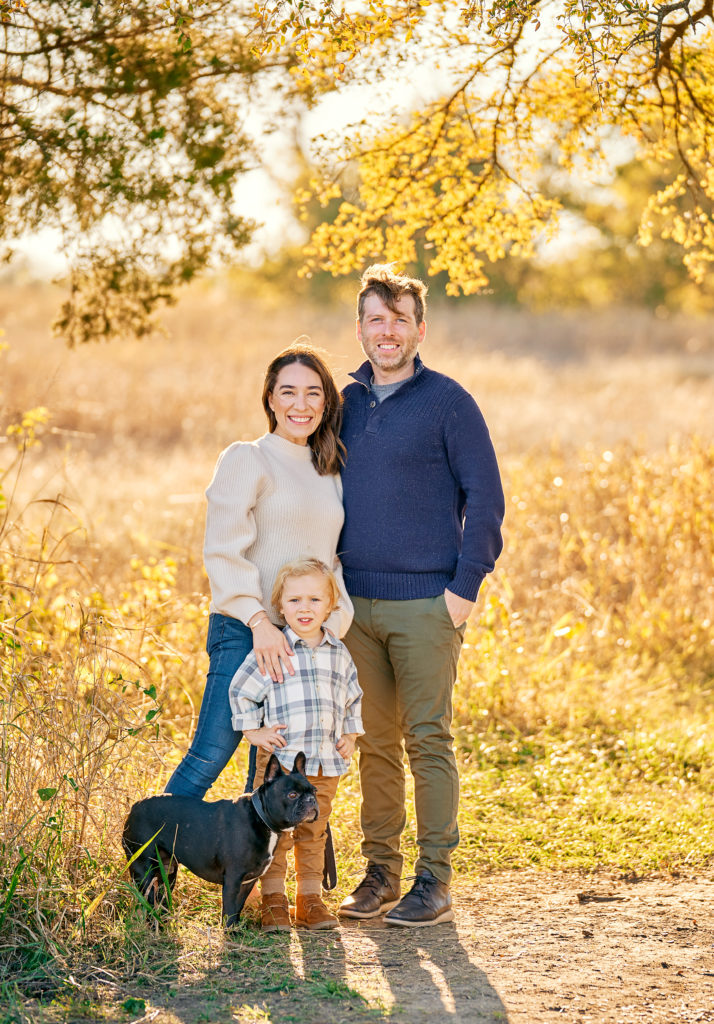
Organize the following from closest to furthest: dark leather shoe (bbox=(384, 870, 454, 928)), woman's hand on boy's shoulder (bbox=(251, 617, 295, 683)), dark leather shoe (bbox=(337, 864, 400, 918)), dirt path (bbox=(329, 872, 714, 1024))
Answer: dirt path (bbox=(329, 872, 714, 1024))
woman's hand on boy's shoulder (bbox=(251, 617, 295, 683))
dark leather shoe (bbox=(384, 870, 454, 928))
dark leather shoe (bbox=(337, 864, 400, 918))

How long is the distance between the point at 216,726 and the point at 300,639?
0.44m

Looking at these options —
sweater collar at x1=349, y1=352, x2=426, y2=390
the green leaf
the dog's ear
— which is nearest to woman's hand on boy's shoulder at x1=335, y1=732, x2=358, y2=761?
the dog's ear

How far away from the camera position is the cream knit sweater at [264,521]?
408 centimetres

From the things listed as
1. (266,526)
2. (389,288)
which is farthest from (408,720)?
(389,288)

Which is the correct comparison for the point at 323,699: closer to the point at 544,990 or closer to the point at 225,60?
the point at 544,990

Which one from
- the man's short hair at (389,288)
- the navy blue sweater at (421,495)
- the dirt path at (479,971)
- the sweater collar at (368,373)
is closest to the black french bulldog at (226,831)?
the dirt path at (479,971)

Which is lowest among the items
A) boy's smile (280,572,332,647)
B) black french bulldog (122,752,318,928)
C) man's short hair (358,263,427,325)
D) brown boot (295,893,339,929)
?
brown boot (295,893,339,929)

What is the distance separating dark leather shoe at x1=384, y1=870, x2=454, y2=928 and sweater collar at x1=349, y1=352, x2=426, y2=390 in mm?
1929

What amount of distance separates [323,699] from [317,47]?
3.29 m

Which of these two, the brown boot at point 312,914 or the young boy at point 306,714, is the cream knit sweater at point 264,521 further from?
the brown boot at point 312,914

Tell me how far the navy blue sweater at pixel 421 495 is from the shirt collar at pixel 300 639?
0.98ft

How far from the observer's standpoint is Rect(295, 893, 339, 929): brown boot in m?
4.16

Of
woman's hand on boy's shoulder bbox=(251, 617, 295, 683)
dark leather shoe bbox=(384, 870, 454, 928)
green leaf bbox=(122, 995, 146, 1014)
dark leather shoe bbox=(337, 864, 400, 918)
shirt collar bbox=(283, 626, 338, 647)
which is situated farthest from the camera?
dark leather shoe bbox=(337, 864, 400, 918)

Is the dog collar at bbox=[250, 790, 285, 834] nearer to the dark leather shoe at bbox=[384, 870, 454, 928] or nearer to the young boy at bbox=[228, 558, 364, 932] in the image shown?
the young boy at bbox=[228, 558, 364, 932]
